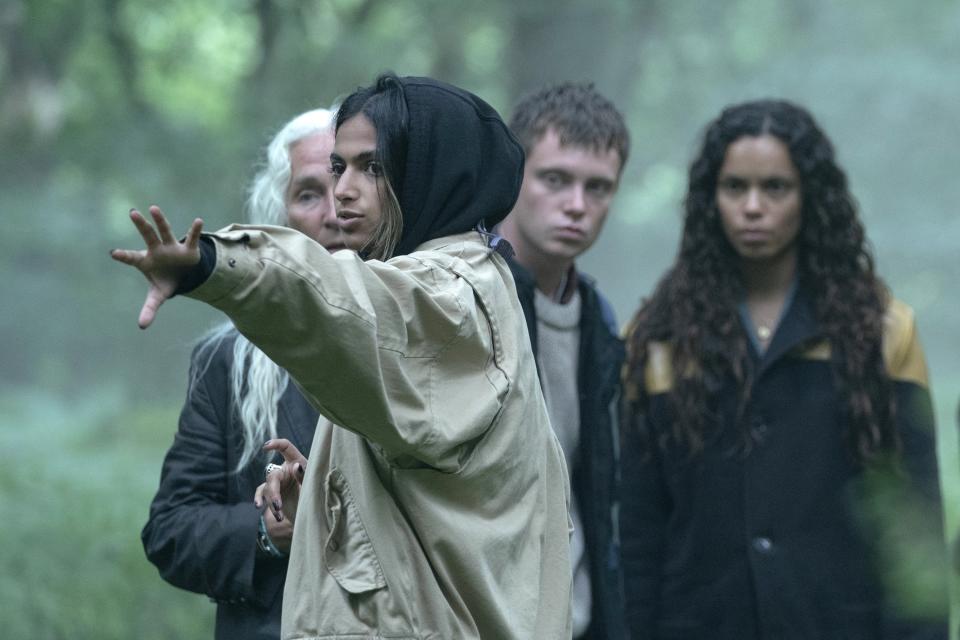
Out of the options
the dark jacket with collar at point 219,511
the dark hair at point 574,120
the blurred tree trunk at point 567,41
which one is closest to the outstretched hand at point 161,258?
the dark jacket with collar at point 219,511

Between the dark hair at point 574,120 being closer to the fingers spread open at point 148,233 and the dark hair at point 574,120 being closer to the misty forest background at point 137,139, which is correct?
the fingers spread open at point 148,233

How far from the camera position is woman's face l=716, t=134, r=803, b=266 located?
4305 mm

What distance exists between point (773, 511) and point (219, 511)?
179cm

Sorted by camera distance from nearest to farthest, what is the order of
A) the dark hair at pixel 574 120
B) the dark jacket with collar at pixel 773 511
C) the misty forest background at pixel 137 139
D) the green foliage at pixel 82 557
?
the dark jacket with collar at pixel 773 511 → the dark hair at pixel 574 120 → the green foliage at pixel 82 557 → the misty forest background at pixel 137 139

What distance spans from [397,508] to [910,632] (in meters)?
2.13

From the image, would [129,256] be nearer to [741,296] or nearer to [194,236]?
[194,236]

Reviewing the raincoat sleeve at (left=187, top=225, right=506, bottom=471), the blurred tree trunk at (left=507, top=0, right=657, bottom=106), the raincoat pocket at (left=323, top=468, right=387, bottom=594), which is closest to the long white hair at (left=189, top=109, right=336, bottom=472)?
the raincoat pocket at (left=323, top=468, right=387, bottom=594)

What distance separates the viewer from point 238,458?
3.06 metres

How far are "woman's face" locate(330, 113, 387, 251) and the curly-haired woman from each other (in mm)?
1972

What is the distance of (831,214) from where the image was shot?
4.36 metres

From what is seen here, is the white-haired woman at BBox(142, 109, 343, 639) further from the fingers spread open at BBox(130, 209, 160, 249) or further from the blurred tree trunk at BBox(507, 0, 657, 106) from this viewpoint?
the blurred tree trunk at BBox(507, 0, 657, 106)

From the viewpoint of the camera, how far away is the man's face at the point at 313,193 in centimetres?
321

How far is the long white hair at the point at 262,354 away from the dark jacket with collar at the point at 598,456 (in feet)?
2.39

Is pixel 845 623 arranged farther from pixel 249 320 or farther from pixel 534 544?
pixel 249 320
